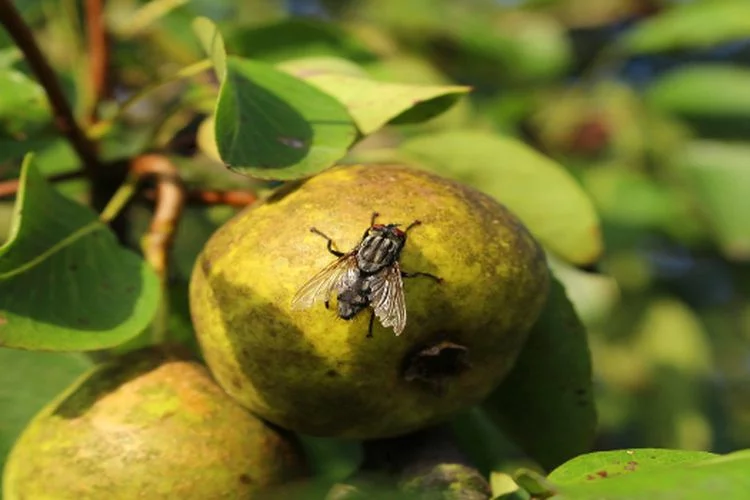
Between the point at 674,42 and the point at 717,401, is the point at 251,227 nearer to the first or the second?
the point at 674,42

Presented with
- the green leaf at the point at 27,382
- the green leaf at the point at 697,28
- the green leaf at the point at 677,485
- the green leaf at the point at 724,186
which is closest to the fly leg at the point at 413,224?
the green leaf at the point at 677,485

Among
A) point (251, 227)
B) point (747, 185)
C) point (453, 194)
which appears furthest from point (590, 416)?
point (747, 185)

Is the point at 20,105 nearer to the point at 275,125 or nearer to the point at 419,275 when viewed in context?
the point at 275,125

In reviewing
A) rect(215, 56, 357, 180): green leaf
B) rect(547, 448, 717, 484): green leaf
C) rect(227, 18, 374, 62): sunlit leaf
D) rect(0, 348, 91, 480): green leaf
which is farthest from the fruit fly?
rect(227, 18, 374, 62): sunlit leaf

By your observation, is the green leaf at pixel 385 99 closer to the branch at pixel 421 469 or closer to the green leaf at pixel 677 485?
the branch at pixel 421 469

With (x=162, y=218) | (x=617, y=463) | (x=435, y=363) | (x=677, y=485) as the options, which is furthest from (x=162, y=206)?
(x=677, y=485)
